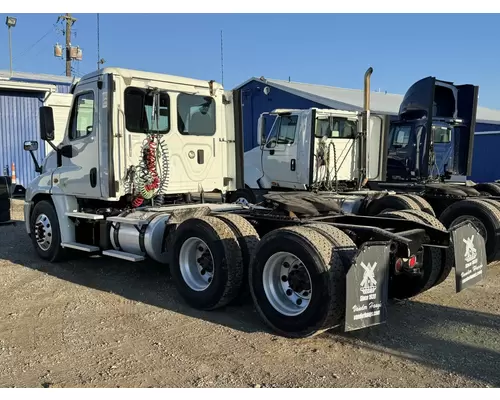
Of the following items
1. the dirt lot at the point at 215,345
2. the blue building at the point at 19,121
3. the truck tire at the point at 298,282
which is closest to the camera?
the dirt lot at the point at 215,345

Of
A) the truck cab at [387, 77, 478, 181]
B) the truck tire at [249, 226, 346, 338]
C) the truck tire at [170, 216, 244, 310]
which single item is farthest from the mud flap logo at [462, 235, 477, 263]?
the truck cab at [387, 77, 478, 181]

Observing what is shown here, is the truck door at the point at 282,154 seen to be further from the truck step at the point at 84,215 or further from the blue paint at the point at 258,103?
the blue paint at the point at 258,103

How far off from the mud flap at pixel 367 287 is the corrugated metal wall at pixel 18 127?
18.0 metres

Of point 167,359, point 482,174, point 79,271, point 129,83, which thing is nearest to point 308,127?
point 129,83

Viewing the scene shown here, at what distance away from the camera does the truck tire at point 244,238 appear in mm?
5184

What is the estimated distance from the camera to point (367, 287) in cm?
418

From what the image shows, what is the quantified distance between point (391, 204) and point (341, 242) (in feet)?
14.3

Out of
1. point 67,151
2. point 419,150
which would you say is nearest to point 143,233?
point 67,151

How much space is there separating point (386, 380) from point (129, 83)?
495 centimetres

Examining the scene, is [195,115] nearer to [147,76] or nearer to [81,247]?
[147,76]

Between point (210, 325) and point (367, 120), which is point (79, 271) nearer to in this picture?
point (210, 325)

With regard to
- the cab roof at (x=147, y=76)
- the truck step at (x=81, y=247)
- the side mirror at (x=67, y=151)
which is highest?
the cab roof at (x=147, y=76)

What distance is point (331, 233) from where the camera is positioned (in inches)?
179

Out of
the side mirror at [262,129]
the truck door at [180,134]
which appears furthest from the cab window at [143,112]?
the side mirror at [262,129]
